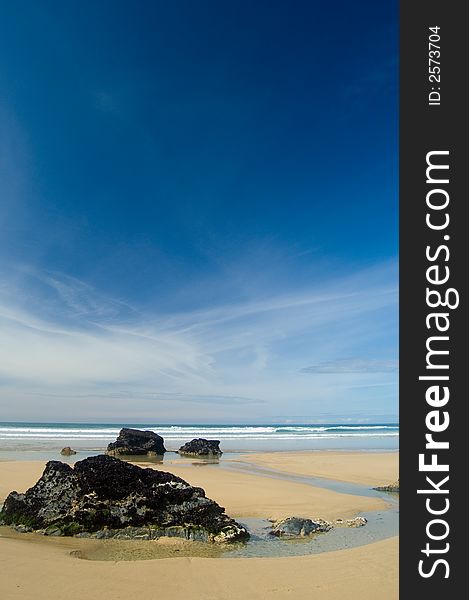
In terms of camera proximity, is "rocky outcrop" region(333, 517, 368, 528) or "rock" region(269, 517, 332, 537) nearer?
"rock" region(269, 517, 332, 537)

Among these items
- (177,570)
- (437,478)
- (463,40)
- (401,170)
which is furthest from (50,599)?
(463,40)

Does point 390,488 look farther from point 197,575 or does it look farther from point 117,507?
point 197,575

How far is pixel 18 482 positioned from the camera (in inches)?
615

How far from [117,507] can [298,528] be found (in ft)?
12.2

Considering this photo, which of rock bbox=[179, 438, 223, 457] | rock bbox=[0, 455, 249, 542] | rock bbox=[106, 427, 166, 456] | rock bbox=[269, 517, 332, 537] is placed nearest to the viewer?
rock bbox=[0, 455, 249, 542]

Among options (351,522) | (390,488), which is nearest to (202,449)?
(390,488)

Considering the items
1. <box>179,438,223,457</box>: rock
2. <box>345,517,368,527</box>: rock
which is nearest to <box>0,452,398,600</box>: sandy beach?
<box>345,517,368,527</box>: rock

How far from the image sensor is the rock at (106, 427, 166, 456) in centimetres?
3070

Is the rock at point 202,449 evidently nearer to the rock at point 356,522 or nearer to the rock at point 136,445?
the rock at point 136,445

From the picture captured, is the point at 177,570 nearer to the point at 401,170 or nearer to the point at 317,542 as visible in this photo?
the point at 317,542

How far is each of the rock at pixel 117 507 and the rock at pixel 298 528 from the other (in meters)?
0.85

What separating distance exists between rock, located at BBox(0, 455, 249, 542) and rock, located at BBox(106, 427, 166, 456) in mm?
21697

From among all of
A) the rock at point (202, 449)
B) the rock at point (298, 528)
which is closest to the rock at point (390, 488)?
the rock at point (298, 528)

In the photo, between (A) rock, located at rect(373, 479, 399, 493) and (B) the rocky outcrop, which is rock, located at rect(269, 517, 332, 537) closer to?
(B) the rocky outcrop
